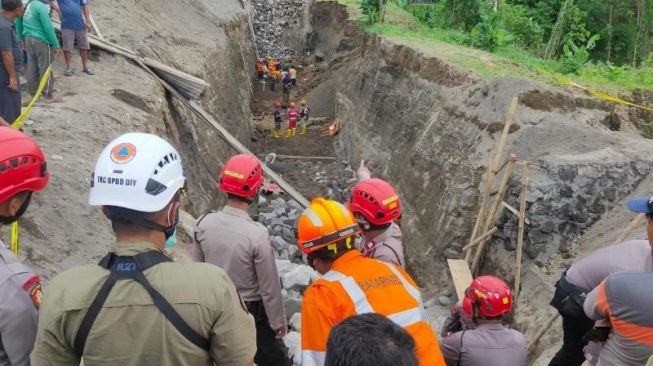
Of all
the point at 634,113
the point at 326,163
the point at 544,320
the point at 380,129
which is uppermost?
the point at 634,113

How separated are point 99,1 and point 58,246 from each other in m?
9.25

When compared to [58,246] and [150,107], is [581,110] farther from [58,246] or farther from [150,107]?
[58,246]

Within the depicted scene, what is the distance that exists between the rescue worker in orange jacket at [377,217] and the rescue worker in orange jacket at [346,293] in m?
0.91

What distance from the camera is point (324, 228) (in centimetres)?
274

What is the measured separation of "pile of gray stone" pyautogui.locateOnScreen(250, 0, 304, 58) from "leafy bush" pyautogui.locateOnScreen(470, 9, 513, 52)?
39.6 feet

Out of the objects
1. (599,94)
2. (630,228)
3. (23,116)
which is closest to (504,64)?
(599,94)

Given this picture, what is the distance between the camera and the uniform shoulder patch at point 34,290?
6.91 feet

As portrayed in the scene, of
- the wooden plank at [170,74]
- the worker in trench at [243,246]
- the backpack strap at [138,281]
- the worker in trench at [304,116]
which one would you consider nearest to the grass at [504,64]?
the worker in trench at [304,116]

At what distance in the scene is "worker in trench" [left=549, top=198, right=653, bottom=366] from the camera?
345 centimetres

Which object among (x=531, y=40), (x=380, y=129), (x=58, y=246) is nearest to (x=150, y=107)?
(x=58, y=246)

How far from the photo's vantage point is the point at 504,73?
35.7ft

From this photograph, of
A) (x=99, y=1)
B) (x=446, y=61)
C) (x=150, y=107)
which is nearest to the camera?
(x=150, y=107)

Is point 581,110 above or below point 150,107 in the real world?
above

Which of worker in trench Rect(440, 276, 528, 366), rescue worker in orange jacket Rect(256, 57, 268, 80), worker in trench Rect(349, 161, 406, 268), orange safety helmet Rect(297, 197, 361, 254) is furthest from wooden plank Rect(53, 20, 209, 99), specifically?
rescue worker in orange jacket Rect(256, 57, 268, 80)
